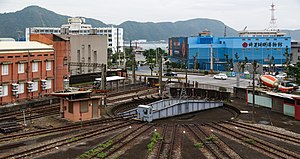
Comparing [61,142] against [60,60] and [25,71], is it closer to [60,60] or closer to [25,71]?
[25,71]

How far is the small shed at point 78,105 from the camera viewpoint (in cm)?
1865

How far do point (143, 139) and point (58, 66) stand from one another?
14405 mm

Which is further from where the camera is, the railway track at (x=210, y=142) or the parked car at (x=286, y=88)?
the parked car at (x=286, y=88)

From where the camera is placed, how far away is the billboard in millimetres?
73062

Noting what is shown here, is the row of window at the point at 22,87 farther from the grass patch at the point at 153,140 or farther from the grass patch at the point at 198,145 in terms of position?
the grass patch at the point at 198,145

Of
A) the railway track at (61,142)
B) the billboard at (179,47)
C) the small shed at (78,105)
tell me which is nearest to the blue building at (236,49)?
the billboard at (179,47)

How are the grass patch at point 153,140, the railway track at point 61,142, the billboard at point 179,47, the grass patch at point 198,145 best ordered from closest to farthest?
1. the railway track at point 61,142
2. the grass patch at point 153,140
3. the grass patch at point 198,145
4. the billboard at point 179,47

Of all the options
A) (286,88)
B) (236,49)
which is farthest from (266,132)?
(236,49)

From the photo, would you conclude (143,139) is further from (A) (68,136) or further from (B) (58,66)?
(B) (58,66)

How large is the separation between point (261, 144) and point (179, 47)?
62733 millimetres

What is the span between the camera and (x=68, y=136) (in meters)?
15.2

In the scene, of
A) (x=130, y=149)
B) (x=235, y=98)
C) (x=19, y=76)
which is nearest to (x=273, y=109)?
(x=235, y=98)

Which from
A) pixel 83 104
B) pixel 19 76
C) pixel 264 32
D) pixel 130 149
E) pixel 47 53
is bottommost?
pixel 130 149

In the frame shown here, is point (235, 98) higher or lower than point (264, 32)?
lower
